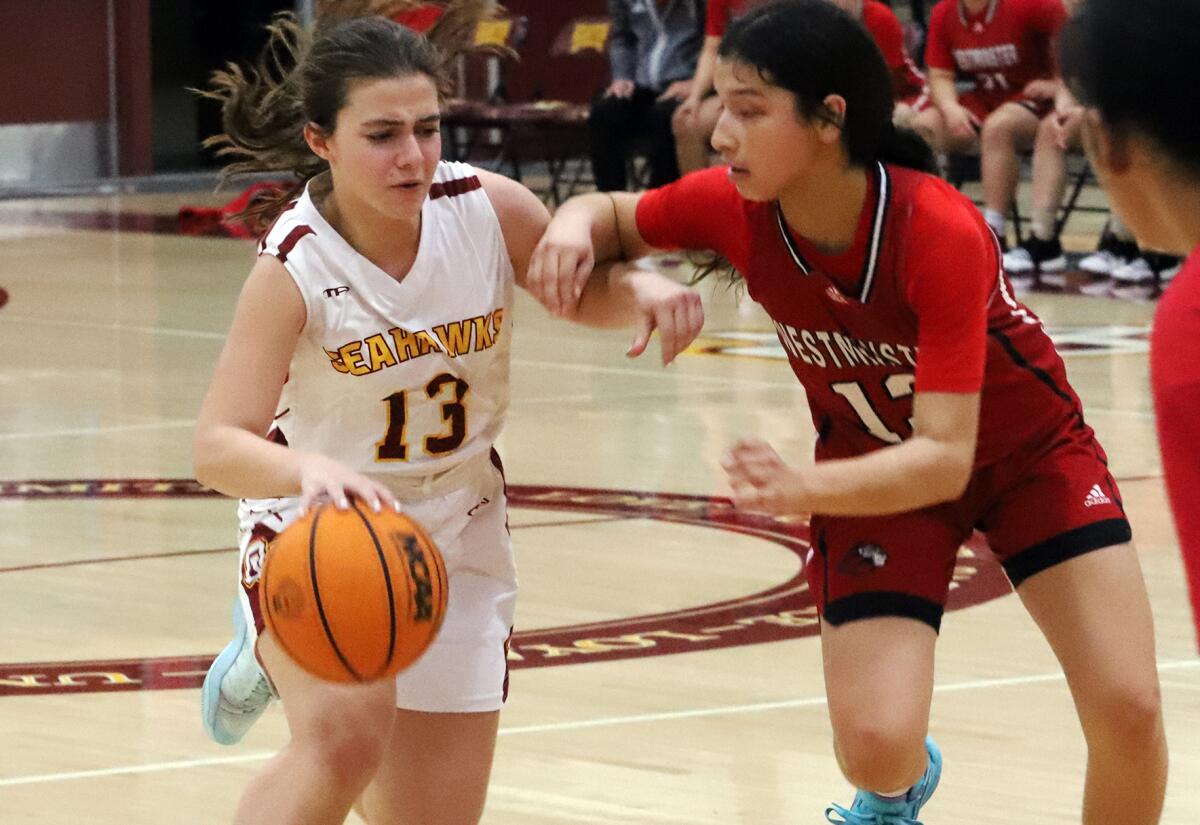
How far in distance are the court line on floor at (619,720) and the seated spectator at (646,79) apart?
889 centimetres

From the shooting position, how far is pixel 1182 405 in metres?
1.92

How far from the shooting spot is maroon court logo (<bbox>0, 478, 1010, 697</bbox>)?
4.93 m

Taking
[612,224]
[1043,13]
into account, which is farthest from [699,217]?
[1043,13]

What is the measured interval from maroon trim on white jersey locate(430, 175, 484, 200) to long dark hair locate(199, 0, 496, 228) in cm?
14

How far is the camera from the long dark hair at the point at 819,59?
3.40 m

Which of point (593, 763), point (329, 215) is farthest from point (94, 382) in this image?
point (329, 215)

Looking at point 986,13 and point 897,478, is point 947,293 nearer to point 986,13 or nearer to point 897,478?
point 897,478

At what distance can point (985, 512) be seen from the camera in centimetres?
369

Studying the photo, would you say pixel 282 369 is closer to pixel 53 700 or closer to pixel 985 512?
pixel 985 512

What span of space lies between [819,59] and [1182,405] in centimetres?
159

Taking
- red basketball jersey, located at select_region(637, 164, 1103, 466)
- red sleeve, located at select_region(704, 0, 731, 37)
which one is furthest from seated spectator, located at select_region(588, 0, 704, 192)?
red basketball jersey, located at select_region(637, 164, 1103, 466)

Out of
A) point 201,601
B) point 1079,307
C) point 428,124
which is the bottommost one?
point 1079,307

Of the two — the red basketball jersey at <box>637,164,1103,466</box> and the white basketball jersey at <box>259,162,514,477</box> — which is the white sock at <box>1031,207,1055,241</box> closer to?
the red basketball jersey at <box>637,164,1103,466</box>

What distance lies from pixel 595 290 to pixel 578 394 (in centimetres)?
512
